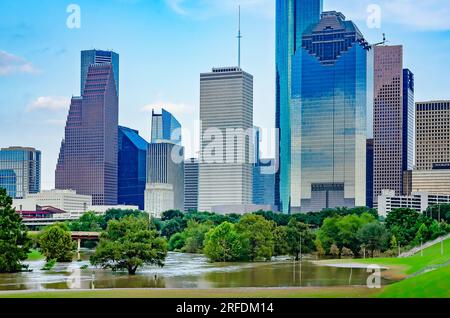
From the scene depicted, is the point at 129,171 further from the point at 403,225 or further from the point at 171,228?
the point at 403,225

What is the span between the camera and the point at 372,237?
24.5m

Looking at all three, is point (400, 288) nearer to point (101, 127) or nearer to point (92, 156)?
point (101, 127)

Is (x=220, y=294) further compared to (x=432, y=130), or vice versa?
(x=432, y=130)

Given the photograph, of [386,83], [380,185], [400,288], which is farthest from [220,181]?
[400,288]

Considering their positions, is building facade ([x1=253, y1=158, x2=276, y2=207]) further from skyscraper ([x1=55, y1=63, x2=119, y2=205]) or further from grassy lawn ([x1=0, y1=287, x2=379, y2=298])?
grassy lawn ([x1=0, y1=287, x2=379, y2=298])

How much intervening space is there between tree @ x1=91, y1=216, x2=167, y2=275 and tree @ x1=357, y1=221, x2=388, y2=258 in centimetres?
745

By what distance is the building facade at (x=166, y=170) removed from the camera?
41.3 metres

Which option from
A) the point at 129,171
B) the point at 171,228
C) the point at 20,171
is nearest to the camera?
the point at 20,171

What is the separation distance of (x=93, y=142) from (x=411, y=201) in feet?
78.7

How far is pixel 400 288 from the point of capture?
8.37m

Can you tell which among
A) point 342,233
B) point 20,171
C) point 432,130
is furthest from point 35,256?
point 432,130

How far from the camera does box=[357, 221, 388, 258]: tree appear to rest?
24.2 meters
